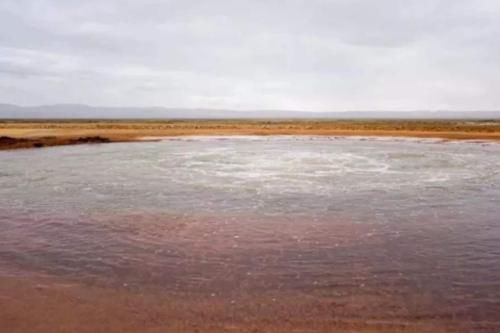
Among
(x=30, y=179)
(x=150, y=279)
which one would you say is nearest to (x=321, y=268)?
(x=150, y=279)

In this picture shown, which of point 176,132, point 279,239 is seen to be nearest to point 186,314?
point 279,239

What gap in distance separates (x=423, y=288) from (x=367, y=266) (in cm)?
124

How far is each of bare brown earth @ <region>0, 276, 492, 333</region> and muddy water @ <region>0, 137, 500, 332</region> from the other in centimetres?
7

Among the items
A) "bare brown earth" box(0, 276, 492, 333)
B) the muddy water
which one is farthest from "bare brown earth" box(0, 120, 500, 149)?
"bare brown earth" box(0, 276, 492, 333)

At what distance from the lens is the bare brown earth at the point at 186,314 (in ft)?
21.6

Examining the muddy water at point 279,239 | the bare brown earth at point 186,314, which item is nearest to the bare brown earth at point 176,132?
the muddy water at point 279,239

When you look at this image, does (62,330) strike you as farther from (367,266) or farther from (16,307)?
(367,266)

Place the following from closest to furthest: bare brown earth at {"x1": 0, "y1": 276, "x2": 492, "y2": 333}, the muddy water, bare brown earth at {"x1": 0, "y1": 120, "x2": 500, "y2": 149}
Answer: bare brown earth at {"x1": 0, "y1": 276, "x2": 492, "y2": 333} → the muddy water → bare brown earth at {"x1": 0, "y1": 120, "x2": 500, "y2": 149}

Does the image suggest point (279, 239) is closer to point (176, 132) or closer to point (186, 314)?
point (186, 314)

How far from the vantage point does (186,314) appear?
279 inches

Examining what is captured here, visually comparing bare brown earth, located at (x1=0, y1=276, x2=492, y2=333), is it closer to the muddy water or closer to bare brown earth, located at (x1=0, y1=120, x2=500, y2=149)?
the muddy water

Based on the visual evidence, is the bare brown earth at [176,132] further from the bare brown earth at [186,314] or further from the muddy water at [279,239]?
the bare brown earth at [186,314]

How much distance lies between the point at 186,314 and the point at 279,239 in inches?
165

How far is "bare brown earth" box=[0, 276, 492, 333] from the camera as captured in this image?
659 centimetres
